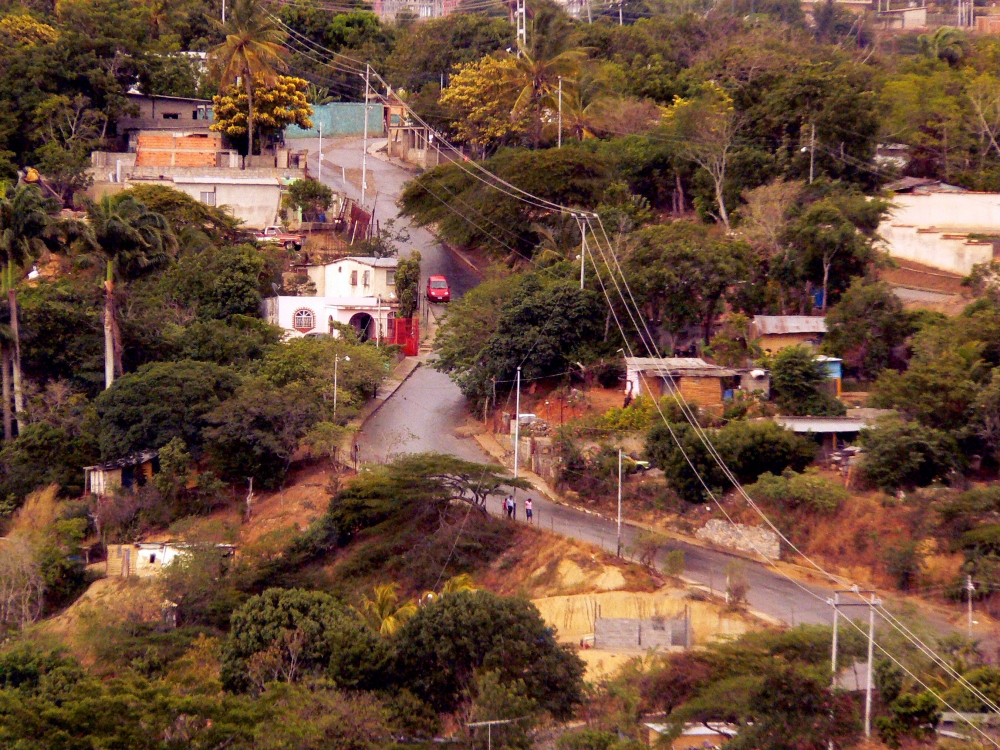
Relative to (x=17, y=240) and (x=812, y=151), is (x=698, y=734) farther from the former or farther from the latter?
(x=812, y=151)

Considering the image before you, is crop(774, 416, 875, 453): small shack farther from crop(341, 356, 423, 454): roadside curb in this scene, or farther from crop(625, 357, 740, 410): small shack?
crop(341, 356, 423, 454): roadside curb

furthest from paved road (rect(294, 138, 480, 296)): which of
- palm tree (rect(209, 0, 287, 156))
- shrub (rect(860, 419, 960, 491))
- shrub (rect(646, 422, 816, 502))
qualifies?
shrub (rect(860, 419, 960, 491))

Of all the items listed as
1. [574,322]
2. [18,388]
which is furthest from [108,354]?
[574,322]

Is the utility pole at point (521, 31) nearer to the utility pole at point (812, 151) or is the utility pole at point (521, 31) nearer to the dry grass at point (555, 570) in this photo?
the utility pole at point (812, 151)

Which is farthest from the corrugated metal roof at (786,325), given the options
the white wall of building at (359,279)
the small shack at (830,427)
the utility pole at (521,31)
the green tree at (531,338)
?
the utility pole at (521,31)

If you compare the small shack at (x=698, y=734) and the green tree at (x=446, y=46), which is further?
the green tree at (x=446, y=46)

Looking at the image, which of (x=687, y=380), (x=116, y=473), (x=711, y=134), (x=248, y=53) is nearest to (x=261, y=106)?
(x=248, y=53)

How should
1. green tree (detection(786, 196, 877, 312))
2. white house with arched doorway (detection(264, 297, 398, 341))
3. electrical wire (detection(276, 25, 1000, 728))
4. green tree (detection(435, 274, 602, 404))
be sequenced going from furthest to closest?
1. white house with arched doorway (detection(264, 297, 398, 341))
2. green tree (detection(786, 196, 877, 312))
3. green tree (detection(435, 274, 602, 404))
4. electrical wire (detection(276, 25, 1000, 728))
